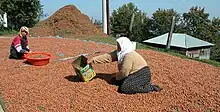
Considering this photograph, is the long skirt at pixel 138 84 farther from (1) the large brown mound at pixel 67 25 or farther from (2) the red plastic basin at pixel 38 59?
(1) the large brown mound at pixel 67 25

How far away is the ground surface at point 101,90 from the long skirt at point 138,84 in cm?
12

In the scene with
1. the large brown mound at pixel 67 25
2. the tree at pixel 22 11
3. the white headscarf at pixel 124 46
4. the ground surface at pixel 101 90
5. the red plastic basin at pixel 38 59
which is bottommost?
the ground surface at pixel 101 90

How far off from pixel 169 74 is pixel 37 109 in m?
2.46

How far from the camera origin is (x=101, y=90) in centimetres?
453

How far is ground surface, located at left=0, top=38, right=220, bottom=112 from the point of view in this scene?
3951mm

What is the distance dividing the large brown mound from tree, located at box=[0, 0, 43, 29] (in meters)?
2.96

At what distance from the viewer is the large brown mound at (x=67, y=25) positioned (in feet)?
47.0

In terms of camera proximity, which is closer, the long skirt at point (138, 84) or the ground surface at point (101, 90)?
the ground surface at point (101, 90)

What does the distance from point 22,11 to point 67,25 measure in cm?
456

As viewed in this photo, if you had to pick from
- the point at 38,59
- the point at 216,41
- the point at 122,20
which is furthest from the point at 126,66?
the point at 216,41

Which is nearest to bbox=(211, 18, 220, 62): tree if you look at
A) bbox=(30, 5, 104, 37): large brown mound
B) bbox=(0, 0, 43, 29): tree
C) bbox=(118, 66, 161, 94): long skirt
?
bbox=(30, 5, 104, 37): large brown mound

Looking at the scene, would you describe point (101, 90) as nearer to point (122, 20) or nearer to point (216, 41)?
point (122, 20)

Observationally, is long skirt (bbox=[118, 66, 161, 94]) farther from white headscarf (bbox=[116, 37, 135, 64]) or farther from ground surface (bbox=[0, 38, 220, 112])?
white headscarf (bbox=[116, 37, 135, 64])

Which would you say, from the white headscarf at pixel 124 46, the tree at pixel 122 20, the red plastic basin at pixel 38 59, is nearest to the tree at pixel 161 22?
the tree at pixel 122 20
